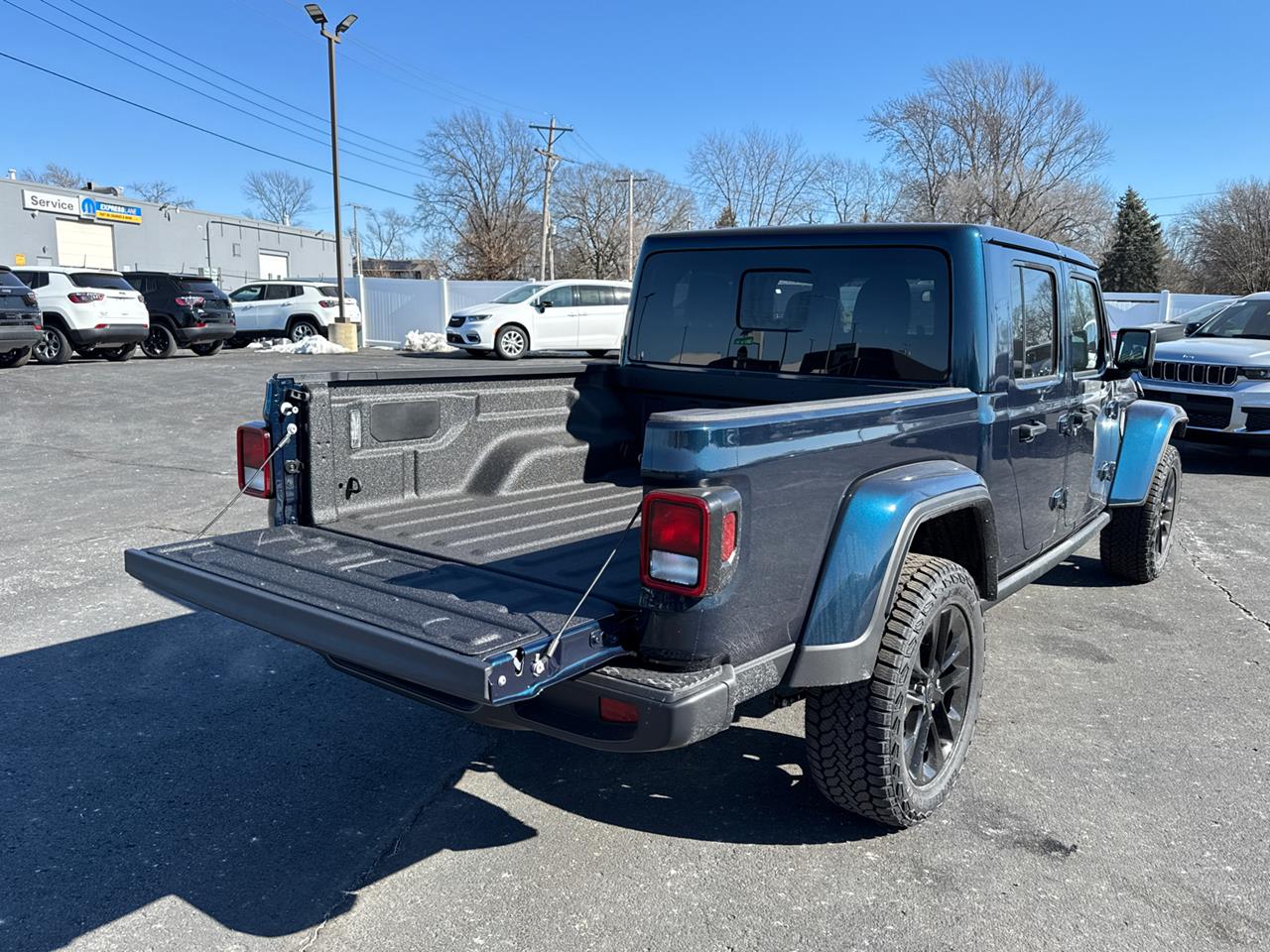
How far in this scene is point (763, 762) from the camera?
3562 mm

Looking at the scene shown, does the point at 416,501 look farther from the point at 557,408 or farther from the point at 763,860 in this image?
the point at 763,860

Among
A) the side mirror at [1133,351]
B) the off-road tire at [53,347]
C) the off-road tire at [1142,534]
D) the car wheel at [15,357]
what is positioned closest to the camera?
the side mirror at [1133,351]

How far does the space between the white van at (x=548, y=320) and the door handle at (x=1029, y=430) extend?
660 inches

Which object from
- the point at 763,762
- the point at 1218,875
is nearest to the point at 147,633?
the point at 763,762

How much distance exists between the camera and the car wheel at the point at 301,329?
82.4 ft

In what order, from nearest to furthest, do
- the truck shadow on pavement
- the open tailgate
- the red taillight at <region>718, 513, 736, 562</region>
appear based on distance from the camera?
the open tailgate, the red taillight at <region>718, 513, 736, 562</region>, the truck shadow on pavement

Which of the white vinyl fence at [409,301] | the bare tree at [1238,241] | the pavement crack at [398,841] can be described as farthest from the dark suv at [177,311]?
the bare tree at [1238,241]

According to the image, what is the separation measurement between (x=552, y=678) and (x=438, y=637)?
0.29m

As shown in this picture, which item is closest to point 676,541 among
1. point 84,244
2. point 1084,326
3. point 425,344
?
point 1084,326

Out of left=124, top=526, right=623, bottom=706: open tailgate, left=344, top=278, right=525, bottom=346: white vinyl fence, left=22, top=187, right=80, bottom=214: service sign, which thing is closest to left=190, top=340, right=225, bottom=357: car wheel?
left=344, top=278, right=525, bottom=346: white vinyl fence

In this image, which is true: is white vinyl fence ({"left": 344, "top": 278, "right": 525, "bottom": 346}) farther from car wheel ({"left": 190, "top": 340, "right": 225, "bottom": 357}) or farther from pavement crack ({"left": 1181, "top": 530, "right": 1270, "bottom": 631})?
pavement crack ({"left": 1181, "top": 530, "right": 1270, "bottom": 631})

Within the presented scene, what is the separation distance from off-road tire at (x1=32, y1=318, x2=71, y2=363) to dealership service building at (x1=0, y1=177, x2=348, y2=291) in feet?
75.7

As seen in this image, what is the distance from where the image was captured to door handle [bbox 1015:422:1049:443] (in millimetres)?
3752

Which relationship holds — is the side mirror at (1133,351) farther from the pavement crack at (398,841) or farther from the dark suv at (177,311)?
the dark suv at (177,311)
